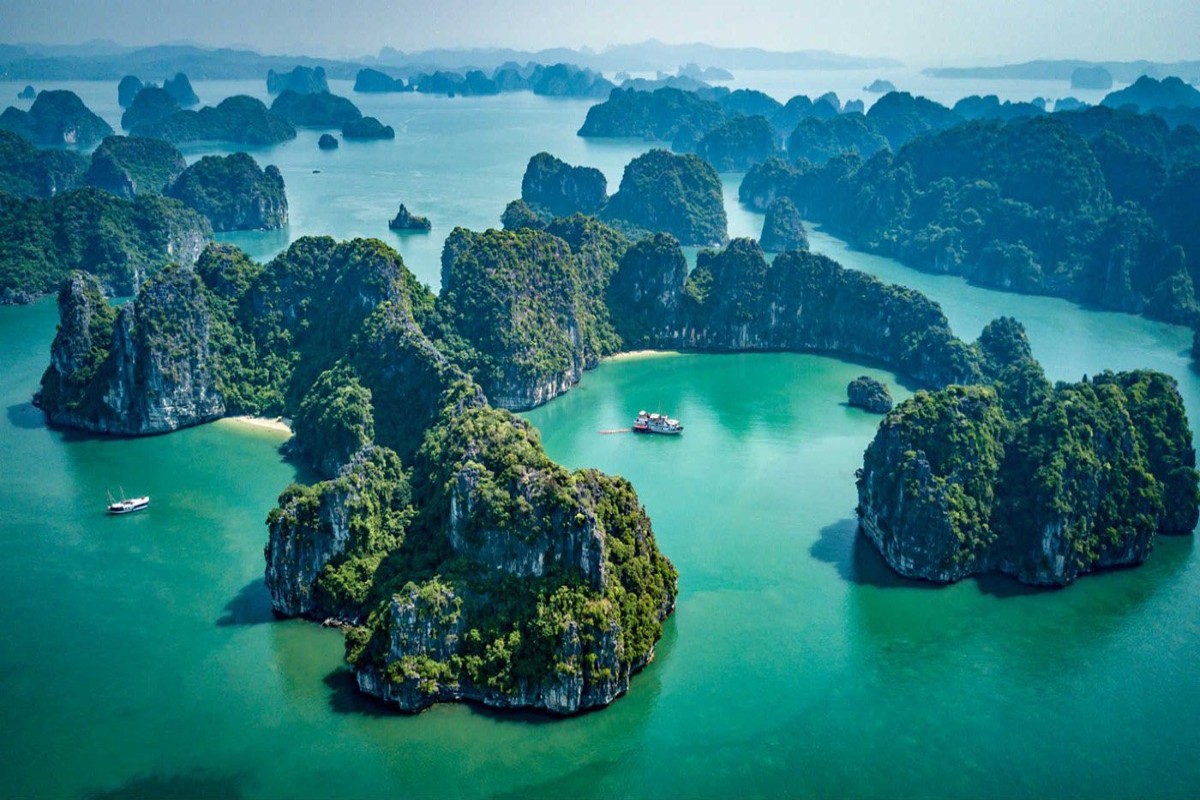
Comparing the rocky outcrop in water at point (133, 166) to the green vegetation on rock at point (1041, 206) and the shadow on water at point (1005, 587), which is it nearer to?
the green vegetation on rock at point (1041, 206)

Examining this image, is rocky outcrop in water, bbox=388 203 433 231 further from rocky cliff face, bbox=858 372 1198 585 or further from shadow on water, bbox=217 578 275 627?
rocky cliff face, bbox=858 372 1198 585

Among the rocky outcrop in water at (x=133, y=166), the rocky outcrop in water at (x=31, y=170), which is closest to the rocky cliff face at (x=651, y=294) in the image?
the rocky outcrop in water at (x=133, y=166)

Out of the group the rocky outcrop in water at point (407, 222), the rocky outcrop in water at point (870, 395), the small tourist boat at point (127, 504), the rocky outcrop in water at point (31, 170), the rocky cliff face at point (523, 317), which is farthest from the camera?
the rocky outcrop in water at point (31, 170)

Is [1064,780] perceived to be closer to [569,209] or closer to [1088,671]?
[1088,671]

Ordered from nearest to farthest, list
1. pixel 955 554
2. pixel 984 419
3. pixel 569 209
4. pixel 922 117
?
pixel 955 554
pixel 984 419
pixel 569 209
pixel 922 117

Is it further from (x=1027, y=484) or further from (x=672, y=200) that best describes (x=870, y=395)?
(x=672, y=200)

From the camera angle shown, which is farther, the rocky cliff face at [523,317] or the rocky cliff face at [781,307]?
the rocky cliff face at [781,307]

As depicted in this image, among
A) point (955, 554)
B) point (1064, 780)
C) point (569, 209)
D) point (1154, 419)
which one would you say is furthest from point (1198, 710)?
point (569, 209)
